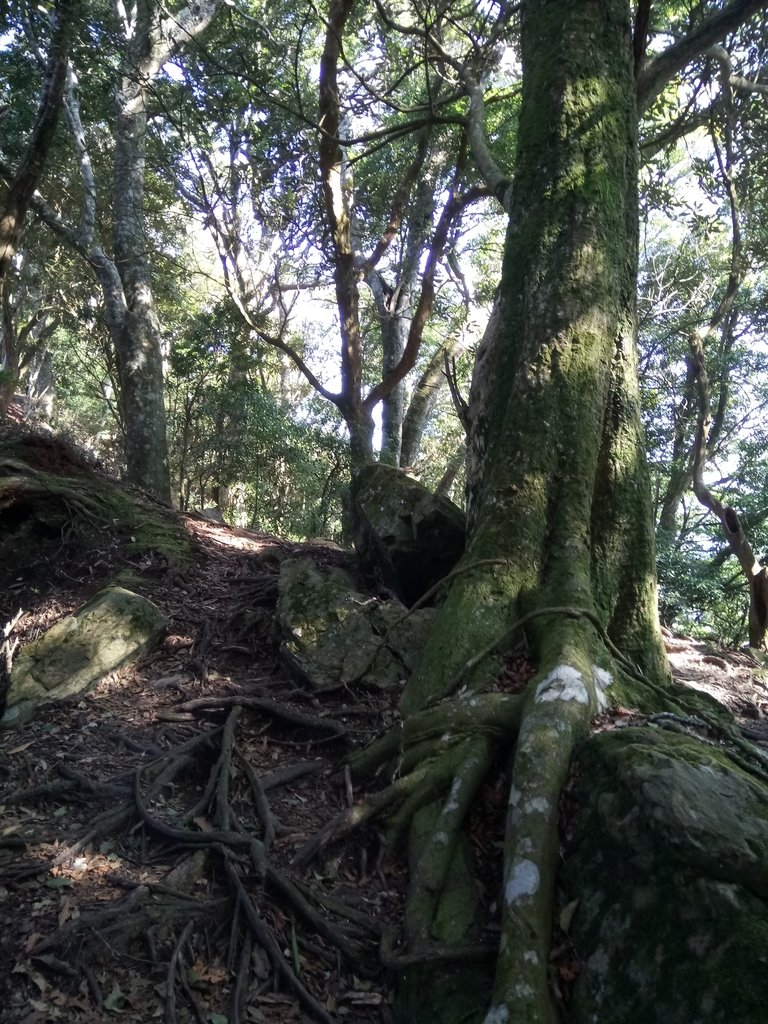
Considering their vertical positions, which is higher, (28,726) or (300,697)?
(300,697)

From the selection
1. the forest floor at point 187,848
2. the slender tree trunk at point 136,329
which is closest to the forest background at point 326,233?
the slender tree trunk at point 136,329

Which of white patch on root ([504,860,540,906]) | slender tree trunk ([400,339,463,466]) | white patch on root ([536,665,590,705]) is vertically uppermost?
slender tree trunk ([400,339,463,466])

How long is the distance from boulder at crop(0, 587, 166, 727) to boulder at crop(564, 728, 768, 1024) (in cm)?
366

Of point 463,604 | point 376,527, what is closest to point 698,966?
point 463,604

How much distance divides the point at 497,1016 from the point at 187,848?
1.74m

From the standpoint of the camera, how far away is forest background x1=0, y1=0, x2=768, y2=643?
9.20m

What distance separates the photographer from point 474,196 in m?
8.78

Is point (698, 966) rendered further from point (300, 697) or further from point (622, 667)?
point (300, 697)

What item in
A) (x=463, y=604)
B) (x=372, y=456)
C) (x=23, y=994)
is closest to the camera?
(x=23, y=994)

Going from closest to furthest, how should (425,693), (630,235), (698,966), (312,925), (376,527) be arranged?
1. (698,966)
2. (312,925)
3. (425,693)
4. (630,235)
5. (376,527)

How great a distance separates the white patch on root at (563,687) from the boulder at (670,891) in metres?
0.48

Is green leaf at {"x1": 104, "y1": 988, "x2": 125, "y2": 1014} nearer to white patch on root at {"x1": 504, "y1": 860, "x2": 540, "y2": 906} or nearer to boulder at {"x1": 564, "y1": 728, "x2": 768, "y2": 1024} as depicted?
white patch on root at {"x1": 504, "y1": 860, "x2": 540, "y2": 906}

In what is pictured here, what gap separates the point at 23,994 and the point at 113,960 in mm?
326

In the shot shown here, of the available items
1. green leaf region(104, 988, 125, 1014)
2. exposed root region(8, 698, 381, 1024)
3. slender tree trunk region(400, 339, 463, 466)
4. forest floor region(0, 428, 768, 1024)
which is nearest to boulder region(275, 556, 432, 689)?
forest floor region(0, 428, 768, 1024)
